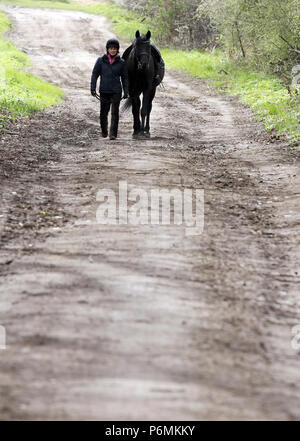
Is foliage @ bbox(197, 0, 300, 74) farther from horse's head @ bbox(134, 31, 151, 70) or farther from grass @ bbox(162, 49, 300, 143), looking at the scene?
horse's head @ bbox(134, 31, 151, 70)

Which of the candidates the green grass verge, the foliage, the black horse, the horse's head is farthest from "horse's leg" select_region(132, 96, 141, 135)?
the foliage

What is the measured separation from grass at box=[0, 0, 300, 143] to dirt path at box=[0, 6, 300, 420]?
13.5ft

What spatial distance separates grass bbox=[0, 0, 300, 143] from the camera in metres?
14.6

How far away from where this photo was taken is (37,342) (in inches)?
163

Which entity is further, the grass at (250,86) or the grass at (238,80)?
the grass at (238,80)

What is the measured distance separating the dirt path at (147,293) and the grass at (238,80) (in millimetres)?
4124

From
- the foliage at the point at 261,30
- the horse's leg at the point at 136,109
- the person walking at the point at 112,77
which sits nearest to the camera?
the person walking at the point at 112,77

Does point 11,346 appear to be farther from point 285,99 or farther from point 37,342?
point 285,99

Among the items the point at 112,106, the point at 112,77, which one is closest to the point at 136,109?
the point at 112,106

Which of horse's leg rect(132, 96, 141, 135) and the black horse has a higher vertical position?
the black horse

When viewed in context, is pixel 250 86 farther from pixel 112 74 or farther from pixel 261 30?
pixel 112 74

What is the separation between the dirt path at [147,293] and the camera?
3.60 m

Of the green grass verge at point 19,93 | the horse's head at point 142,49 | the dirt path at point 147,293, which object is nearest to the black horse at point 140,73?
the horse's head at point 142,49

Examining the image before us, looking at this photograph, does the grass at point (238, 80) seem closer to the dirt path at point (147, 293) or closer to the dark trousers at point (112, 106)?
the dark trousers at point (112, 106)
